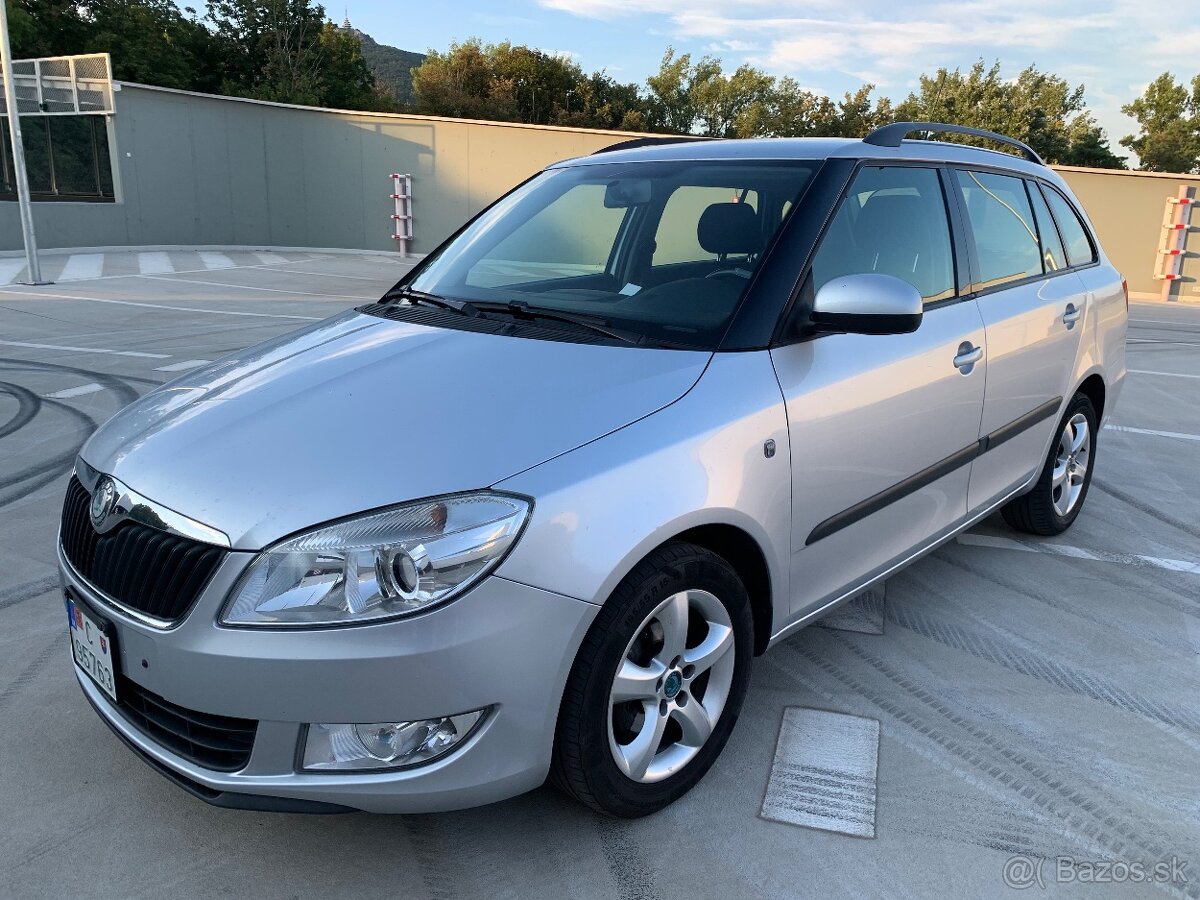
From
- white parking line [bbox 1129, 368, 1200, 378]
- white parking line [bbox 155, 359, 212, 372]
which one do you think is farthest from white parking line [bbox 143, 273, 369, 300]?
white parking line [bbox 1129, 368, 1200, 378]

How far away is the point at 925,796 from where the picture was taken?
7.95 ft

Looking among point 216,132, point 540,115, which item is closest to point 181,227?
point 216,132

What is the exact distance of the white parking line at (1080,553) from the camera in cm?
403

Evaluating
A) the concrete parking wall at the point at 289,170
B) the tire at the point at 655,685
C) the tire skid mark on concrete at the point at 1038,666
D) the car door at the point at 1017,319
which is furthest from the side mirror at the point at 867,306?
the concrete parking wall at the point at 289,170

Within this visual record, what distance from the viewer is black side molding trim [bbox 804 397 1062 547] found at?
2627 mm

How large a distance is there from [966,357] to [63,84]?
642 inches

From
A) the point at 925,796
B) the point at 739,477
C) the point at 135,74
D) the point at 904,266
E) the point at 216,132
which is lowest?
the point at 925,796

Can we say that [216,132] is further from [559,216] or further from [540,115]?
[540,115]

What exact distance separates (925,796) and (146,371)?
22.2 ft

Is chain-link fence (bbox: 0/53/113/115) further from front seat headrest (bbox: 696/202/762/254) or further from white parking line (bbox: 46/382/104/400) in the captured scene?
front seat headrest (bbox: 696/202/762/254)

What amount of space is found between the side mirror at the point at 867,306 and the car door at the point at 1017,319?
37.7 inches

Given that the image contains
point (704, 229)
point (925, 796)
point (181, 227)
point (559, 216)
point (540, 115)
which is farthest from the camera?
point (540, 115)

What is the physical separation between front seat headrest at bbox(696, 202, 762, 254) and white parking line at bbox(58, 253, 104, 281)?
1406 centimetres

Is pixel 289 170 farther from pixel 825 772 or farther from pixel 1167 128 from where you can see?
pixel 1167 128
